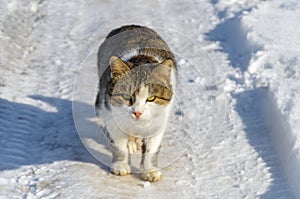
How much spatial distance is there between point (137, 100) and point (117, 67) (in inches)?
14.3

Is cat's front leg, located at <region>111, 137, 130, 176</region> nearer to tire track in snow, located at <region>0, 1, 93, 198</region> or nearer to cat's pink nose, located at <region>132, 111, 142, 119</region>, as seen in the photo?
tire track in snow, located at <region>0, 1, 93, 198</region>

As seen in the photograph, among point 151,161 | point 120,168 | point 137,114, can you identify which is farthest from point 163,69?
point 120,168

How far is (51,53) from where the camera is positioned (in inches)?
341

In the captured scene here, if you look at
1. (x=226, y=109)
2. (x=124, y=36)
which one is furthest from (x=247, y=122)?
(x=124, y=36)

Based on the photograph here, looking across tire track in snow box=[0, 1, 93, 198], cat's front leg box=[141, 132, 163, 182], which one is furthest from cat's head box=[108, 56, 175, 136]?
tire track in snow box=[0, 1, 93, 198]

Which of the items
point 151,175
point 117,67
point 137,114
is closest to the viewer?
point 137,114

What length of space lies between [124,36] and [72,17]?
10.6 feet

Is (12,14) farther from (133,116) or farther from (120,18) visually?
(133,116)

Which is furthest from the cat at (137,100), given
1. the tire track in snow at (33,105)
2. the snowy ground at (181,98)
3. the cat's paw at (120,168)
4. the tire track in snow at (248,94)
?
the tire track in snow at (248,94)

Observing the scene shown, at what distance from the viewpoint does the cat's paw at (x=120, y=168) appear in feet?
19.8

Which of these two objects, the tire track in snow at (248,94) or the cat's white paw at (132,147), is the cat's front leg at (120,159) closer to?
the cat's white paw at (132,147)

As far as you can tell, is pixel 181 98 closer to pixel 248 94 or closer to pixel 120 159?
pixel 248 94

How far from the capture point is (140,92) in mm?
5480

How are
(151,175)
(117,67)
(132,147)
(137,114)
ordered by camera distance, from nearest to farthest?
(137,114) → (117,67) → (151,175) → (132,147)
